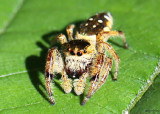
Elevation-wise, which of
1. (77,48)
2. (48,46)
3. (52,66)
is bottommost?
(48,46)

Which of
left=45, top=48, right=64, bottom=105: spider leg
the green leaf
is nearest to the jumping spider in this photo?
left=45, top=48, right=64, bottom=105: spider leg

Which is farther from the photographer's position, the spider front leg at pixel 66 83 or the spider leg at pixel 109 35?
the spider leg at pixel 109 35

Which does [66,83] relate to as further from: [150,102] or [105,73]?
[150,102]

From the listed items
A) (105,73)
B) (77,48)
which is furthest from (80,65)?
(105,73)

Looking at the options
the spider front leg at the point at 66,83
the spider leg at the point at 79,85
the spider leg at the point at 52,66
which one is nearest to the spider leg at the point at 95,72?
the spider leg at the point at 79,85

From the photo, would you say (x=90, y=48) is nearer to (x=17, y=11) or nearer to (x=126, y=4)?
(x=126, y=4)

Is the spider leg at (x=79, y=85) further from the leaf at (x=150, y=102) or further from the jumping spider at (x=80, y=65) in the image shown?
the leaf at (x=150, y=102)

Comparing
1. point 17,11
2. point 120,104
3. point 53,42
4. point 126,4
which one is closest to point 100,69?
point 120,104

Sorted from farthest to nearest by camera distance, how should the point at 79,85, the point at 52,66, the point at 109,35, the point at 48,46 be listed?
1. the point at 48,46
2. the point at 109,35
3. the point at 52,66
4. the point at 79,85
